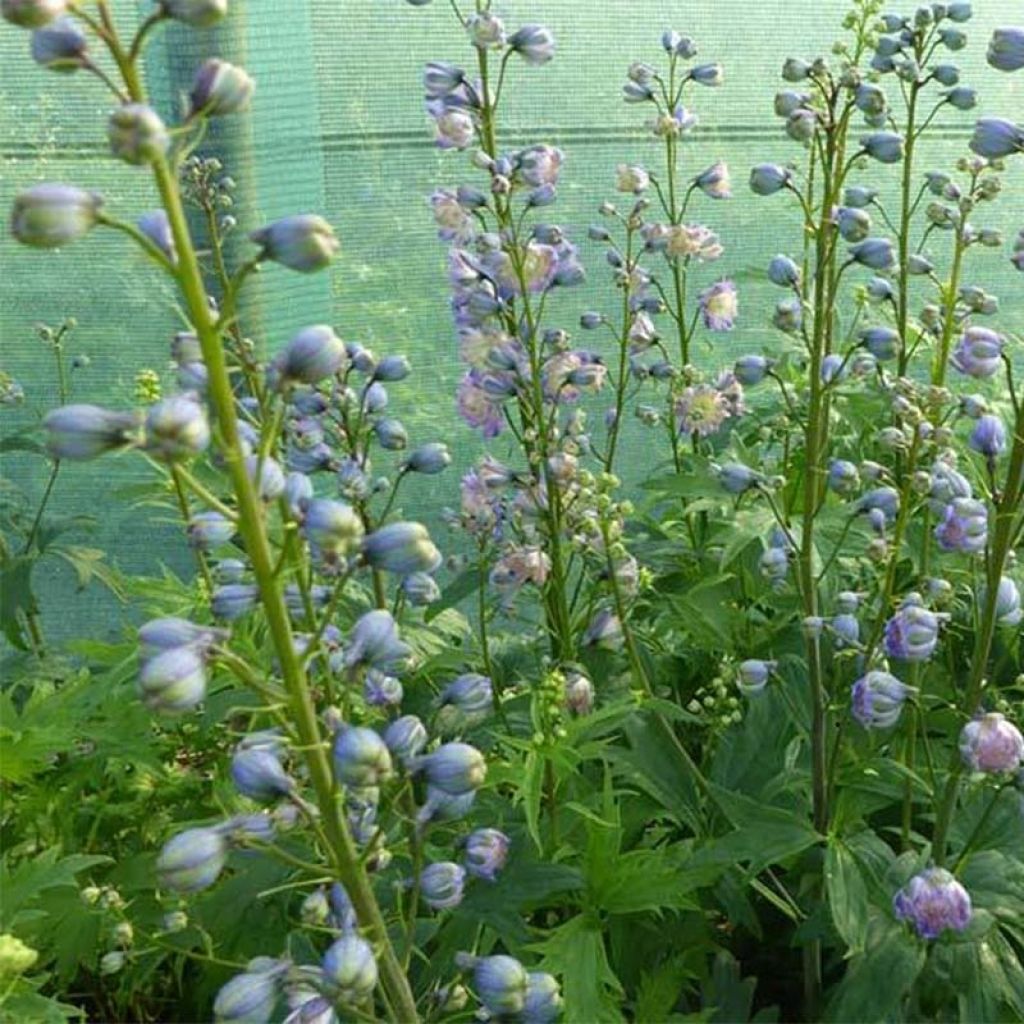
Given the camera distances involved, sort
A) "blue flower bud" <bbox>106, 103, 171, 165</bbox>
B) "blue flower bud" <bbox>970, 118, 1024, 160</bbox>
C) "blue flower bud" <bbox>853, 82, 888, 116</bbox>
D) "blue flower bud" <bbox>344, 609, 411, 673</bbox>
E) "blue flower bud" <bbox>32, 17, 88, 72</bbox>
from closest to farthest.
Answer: "blue flower bud" <bbox>106, 103, 171, 165</bbox> → "blue flower bud" <bbox>32, 17, 88, 72</bbox> → "blue flower bud" <bbox>344, 609, 411, 673</bbox> → "blue flower bud" <bbox>970, 118, 1024, 160</bbox> → "blue flower bud" <bbox>853, 82, 888, 116</bbox>

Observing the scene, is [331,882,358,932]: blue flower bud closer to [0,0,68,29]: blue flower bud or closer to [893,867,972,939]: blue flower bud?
[893,867,972,939]: blue flower bud

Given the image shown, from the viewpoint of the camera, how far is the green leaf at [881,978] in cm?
208

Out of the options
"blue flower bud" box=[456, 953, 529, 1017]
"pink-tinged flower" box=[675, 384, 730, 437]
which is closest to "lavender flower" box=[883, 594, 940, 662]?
"blue flower bud" box=[456, 953, 529, 1017]

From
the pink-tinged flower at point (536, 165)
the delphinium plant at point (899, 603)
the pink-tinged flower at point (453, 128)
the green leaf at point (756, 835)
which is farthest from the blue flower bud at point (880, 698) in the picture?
the pink-tinged flower at point (453, 128)

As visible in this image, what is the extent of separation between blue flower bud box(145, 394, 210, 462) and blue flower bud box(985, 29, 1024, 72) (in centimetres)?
134

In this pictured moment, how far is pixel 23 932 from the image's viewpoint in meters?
2.44

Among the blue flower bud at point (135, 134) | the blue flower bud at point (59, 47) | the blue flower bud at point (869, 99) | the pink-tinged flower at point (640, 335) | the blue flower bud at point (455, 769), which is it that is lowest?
the pink-tinged flower at point (640, 335)

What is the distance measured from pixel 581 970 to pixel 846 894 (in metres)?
0.41

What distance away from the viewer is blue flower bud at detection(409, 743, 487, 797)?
1491 millimetres

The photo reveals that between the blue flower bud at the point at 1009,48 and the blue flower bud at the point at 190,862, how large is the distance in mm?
1460

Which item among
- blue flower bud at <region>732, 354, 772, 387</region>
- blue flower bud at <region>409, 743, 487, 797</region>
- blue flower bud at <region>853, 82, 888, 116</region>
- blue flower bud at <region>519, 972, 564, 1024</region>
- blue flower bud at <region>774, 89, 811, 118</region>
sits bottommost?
blue flower bud at <region>519, 972, 564, 1024</region>

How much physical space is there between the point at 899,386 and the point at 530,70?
9.94ft

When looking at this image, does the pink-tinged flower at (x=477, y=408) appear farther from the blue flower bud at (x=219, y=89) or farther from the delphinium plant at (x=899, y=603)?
the blue flower bud at (x=219, y=89)

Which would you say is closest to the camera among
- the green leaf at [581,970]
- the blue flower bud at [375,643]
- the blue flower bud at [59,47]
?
the blue flower bud at [59,47]
